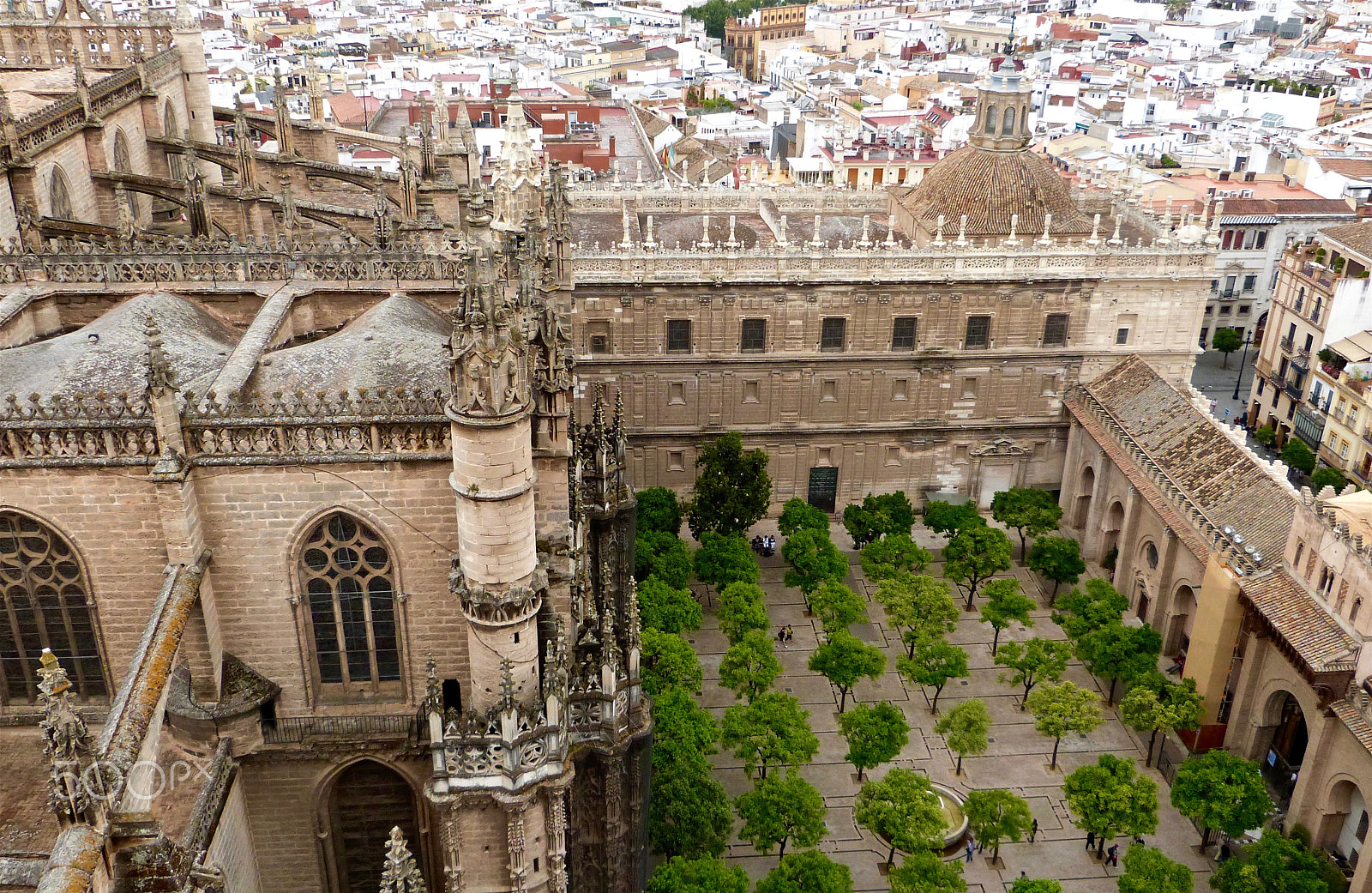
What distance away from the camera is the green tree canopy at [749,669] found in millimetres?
39562

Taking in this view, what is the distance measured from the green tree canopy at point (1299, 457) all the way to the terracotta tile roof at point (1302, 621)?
84.7ft

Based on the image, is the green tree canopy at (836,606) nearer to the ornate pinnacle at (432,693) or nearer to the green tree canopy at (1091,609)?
the green tree canopy at (1091,609)

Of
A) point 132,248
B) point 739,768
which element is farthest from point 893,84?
point 132,248

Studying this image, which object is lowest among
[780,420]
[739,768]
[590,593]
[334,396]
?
[739,768]

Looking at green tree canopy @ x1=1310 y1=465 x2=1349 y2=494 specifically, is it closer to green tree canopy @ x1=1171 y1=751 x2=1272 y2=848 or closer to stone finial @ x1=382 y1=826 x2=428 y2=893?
green tree canopy @ x1=1171 y1=751 x2=1272 y2=848

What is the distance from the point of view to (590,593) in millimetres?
25703

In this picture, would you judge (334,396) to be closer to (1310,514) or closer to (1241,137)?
(1310,514)

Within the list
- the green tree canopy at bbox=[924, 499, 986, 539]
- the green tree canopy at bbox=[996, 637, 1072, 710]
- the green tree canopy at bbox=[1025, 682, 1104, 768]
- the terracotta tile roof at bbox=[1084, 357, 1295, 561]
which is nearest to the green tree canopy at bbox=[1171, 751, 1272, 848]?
the green tree canopy at bbox=[1025, 682, 1104, 768]

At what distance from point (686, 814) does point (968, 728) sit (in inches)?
426

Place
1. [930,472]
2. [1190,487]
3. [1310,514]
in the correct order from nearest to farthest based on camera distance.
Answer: [1310,514]
[1190,487]
[930,472]

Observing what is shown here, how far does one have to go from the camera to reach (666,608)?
41938 millimetres

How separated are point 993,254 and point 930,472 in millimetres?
11145

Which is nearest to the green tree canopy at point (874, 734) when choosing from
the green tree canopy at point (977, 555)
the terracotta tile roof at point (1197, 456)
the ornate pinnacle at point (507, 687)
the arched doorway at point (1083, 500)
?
the green tree canopy at point (977, 555)

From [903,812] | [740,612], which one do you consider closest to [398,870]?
[903,812]
